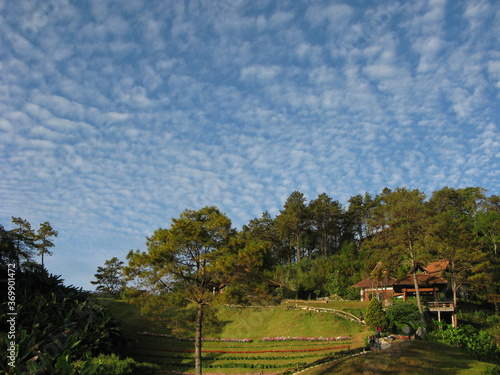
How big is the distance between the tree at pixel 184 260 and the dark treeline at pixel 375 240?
1972 mm

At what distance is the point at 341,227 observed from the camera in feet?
260

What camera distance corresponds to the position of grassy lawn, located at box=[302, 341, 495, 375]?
19.0 m

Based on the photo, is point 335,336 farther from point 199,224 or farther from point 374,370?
point 199,224

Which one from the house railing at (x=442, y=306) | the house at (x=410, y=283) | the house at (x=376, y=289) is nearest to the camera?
the house railing at (x=442, y=306)

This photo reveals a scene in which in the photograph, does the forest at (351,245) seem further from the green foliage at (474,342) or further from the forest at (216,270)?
the green foliage at (474,342)

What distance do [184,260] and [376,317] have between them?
64.9 ft

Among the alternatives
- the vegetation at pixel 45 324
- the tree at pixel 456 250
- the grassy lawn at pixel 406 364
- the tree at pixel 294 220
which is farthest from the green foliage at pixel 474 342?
the tree at pixel 294 220

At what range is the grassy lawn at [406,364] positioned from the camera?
1905cm

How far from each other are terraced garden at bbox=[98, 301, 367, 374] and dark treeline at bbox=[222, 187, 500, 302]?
6.61 meters

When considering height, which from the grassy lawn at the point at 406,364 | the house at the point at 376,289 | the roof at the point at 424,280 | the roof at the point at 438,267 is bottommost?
the grassy lawn at the point at 406,364

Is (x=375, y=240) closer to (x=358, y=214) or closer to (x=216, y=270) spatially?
(x=216, y=270)

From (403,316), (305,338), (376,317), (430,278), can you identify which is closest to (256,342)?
(305,338)

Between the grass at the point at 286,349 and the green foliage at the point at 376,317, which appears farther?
the green foliage at the point at 376,317

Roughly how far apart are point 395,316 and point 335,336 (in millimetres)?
6356
